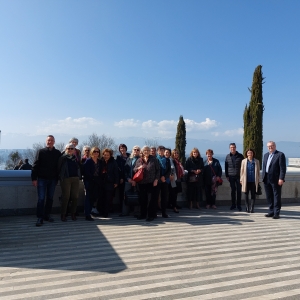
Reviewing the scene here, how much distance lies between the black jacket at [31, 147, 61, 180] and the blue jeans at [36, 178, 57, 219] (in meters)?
0.13

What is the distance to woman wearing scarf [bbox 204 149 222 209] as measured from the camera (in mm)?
8773

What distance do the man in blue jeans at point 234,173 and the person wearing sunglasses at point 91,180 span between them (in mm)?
3855

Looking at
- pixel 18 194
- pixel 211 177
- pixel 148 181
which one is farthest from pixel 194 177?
pixel 18 194

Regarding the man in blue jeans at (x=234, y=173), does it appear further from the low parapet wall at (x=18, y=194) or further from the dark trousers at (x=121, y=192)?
the low parapet wall at (x=18, y=194)

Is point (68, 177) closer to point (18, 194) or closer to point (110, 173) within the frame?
point (110, 173)

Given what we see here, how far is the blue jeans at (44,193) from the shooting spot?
6514mm

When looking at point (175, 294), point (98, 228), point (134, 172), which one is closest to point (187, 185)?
point (134, 172)

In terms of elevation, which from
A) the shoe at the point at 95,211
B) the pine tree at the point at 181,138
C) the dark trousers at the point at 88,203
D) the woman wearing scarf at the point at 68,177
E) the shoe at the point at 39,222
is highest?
the pine tree at the point at 181,138

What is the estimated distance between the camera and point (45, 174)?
6562 millimetres

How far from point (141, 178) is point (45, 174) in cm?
210

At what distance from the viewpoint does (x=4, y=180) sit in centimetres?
729

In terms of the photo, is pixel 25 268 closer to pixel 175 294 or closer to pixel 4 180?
pixel 175 294

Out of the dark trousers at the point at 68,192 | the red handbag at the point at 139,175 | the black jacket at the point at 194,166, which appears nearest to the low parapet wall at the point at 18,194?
the dark trousers at the point at 68,192

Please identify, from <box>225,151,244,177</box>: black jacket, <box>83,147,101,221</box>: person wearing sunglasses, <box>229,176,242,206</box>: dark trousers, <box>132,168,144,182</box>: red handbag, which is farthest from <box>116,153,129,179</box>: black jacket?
<box>229,176,242,206</box>: dark trousers
